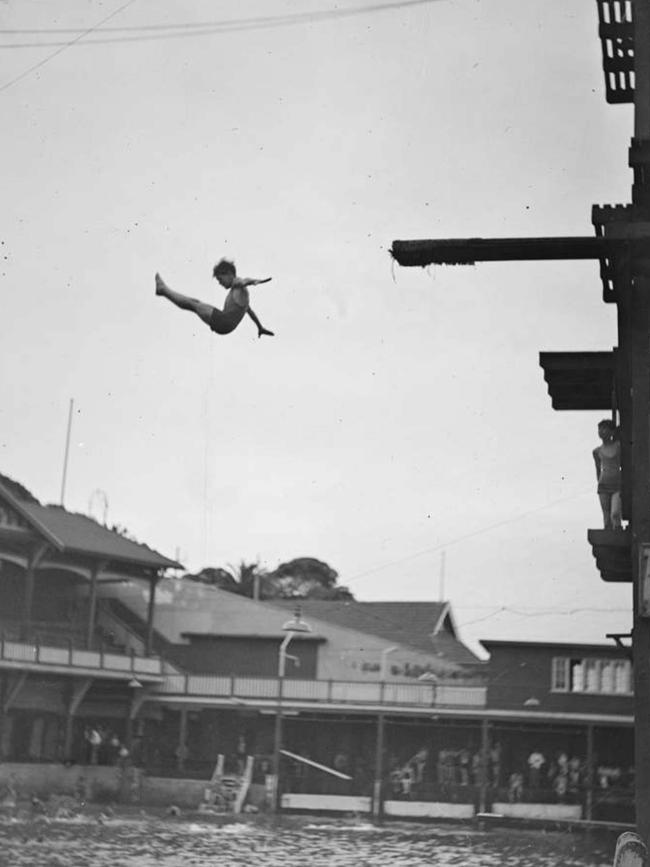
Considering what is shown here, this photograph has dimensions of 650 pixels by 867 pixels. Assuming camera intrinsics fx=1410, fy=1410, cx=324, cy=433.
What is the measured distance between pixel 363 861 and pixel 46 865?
6828 millimetres

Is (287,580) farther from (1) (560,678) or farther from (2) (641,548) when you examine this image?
(2) (641,548)

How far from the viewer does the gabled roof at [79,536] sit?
45.4 metres

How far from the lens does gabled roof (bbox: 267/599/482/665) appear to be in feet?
184

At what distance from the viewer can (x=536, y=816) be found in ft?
127

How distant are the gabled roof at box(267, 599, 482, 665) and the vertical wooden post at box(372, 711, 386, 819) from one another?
38.8 feet

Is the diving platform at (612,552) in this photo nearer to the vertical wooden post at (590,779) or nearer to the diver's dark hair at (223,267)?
the diver's dark hair at (223,267)

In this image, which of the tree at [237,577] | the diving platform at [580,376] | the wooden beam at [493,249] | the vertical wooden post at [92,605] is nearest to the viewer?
the wooden beam at [493,249]

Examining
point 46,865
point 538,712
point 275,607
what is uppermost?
point 275,607

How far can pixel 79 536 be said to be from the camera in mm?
49344

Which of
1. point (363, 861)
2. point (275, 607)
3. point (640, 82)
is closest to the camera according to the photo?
point (640, 82)

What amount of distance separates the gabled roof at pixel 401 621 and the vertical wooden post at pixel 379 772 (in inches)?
466

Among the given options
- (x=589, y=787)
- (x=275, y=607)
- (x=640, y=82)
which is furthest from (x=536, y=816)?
(x=640, y=82)

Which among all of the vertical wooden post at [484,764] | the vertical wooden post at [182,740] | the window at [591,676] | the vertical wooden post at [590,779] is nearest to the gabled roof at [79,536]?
the vertical wooden post at [182,740]

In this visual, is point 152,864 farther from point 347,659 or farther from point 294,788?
point 347,659
